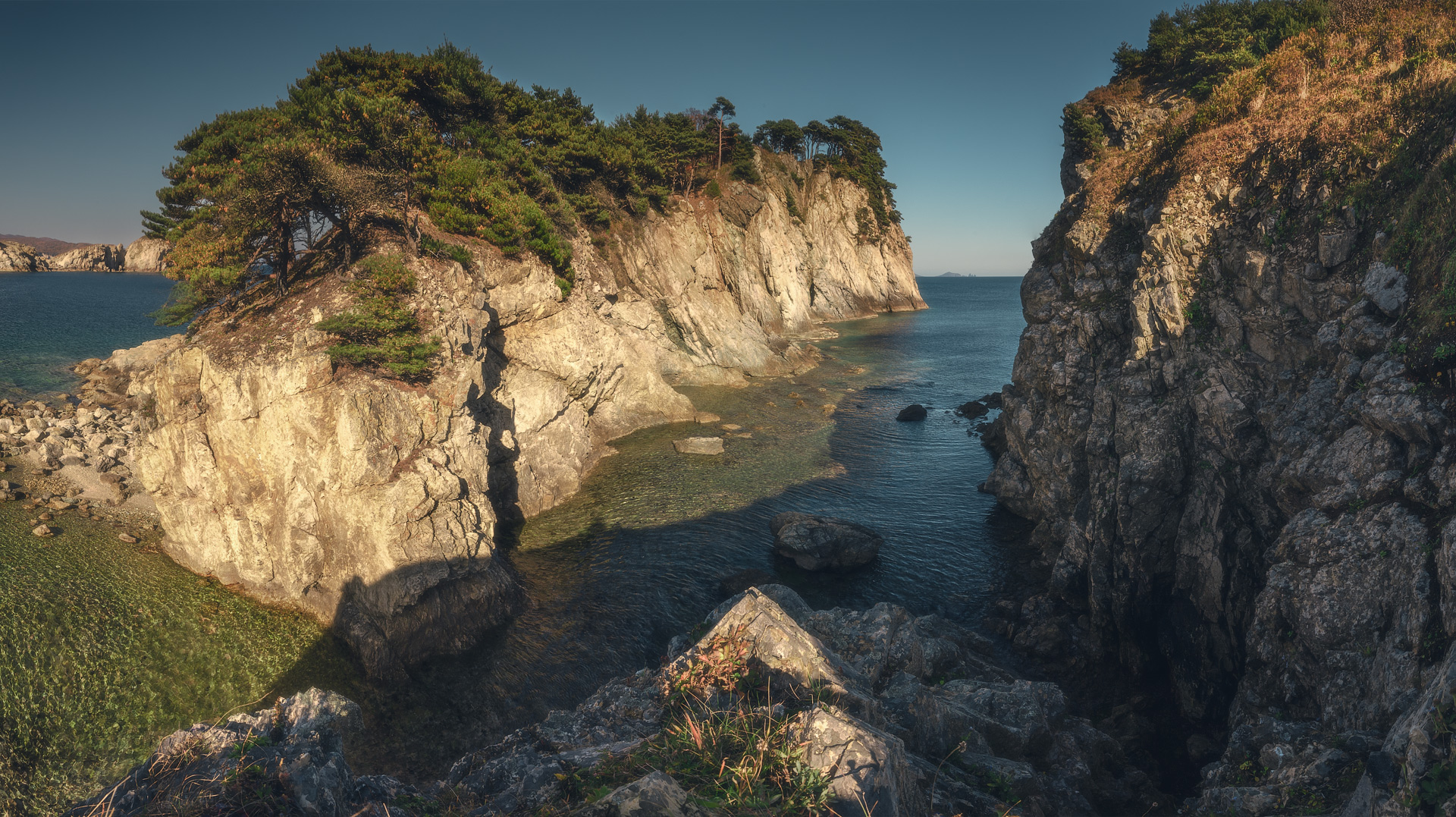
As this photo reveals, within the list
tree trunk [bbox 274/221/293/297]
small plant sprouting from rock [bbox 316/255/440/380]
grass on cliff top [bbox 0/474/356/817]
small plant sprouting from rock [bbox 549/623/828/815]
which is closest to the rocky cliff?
small plant sprouting from rock [bbox 549/623/828/815]

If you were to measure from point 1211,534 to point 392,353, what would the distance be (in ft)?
102

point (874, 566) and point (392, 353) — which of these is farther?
point (874, 566)

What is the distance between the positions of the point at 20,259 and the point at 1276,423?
10091 inches

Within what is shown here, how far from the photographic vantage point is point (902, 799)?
837 centimetres

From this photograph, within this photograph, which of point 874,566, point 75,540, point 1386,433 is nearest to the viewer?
point 1386,433

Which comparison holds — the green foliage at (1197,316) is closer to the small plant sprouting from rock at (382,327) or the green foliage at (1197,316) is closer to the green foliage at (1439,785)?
the green foliage at (1439,785)

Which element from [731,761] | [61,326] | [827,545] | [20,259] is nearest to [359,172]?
[827,545]

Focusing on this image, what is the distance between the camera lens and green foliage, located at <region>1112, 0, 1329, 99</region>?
3831 cm

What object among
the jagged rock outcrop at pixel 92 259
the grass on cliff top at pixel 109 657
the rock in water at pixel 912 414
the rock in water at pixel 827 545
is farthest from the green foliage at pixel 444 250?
the jagged rock outcrop at pixel 92 259

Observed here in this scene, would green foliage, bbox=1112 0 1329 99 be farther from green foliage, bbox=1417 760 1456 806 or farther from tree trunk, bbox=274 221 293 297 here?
tree trunk, bbox=274 221 293 297

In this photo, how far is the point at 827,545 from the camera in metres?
29.3

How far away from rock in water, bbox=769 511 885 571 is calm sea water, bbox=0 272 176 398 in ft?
185

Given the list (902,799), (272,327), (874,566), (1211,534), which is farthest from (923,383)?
(902,799)

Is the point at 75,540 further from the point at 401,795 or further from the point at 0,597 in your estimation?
the point at 401,795
